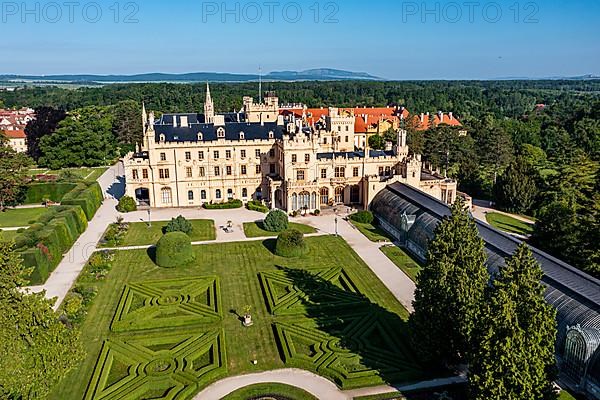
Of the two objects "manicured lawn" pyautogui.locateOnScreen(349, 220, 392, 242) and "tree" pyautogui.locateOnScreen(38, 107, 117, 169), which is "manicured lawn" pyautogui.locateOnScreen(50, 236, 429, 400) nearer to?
"manicured lawn" pyautogui.locateOnScreen(349, 220, 392, 242)

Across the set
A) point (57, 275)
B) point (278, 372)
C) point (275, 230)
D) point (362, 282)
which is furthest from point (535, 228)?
point (57, 275)

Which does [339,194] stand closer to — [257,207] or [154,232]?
[257,207]

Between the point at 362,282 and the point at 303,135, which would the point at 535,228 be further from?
the point at 303,135

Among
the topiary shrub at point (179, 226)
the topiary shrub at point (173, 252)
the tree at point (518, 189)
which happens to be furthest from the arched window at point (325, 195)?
the topiary shrub at point (173, 252)

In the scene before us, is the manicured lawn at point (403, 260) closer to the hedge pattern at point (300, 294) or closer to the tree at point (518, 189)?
the hedge pattern at point (300, 294)

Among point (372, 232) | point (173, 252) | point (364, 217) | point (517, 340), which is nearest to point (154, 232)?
point (173, 252)
